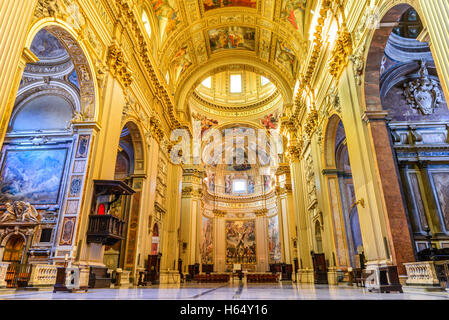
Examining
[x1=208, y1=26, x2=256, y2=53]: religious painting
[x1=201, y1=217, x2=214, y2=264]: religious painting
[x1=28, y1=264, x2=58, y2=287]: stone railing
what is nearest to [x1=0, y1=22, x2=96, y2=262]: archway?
[x1=28, y1=264, x2=58, y2=287]: stone railing

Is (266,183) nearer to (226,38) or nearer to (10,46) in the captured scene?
(226,38)

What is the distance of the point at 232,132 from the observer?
27.2m

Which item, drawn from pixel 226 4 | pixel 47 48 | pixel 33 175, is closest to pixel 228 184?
pixel 226 4

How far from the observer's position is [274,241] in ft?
90.7

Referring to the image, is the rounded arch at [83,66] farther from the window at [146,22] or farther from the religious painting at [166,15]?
the religious painting at [166,15]

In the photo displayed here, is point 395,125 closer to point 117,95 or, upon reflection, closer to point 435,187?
point 435,187

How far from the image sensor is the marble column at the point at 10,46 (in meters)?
4.48

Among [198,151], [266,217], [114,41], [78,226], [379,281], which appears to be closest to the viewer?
[379,281]

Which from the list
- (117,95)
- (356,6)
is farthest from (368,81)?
(117,95)

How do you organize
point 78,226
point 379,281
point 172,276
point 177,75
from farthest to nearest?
point 177,75, point 172,276, point 78,226, point 379,281

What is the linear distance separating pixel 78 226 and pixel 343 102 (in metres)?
8.39

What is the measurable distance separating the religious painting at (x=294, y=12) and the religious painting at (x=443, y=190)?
351 inches

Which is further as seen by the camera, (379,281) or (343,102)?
(343,102)

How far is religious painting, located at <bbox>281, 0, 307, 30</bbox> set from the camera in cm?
1321
